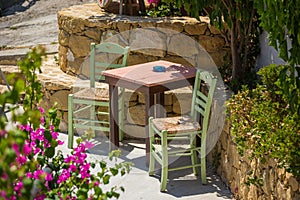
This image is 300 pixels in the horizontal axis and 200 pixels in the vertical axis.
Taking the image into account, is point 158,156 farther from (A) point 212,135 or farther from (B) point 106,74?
(B) point 106,74

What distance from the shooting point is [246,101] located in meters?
5.33

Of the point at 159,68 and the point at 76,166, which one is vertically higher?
the point at 76,166

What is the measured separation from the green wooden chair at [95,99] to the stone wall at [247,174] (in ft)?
3.89

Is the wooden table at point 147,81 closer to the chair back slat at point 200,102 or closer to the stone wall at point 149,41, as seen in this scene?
the chair back slat at point 200,102

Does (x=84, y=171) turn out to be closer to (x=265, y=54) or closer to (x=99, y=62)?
(x=265, y=54)

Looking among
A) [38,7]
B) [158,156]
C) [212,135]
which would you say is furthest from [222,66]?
[38,7]

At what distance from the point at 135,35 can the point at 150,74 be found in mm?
1134

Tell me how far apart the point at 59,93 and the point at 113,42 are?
79 cm

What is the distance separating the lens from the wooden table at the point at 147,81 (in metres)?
5.88

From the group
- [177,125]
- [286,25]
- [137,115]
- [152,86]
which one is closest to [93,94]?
[137,115]

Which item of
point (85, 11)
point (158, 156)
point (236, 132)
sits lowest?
point (158, 156)

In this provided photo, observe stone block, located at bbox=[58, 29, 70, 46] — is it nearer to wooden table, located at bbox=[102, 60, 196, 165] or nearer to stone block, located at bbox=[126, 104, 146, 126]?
stone block, located at bbox=[126, 104, 146, 126]

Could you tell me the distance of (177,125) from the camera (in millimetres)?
5750

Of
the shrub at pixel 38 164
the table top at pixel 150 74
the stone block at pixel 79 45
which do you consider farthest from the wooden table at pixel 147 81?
the shrub at pixel 38 164
